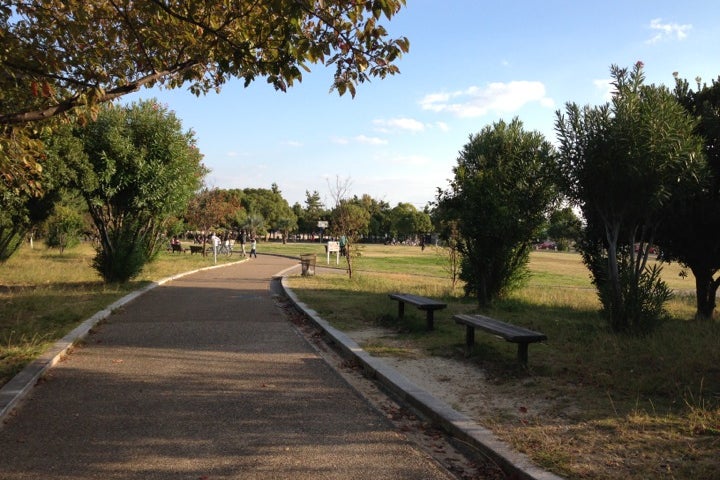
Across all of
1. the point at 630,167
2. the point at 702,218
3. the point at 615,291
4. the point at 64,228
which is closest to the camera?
the point at 630,167

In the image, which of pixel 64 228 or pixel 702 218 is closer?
pixel 702 218

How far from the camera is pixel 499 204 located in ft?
37.5

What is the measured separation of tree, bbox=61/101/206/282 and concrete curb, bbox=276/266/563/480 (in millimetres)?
9444

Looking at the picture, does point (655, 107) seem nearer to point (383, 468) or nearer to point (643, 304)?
point (643, 304)

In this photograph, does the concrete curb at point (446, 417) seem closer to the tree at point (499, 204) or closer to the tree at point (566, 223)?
the tree at point (499, 204)

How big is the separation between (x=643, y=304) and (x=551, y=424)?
456cm

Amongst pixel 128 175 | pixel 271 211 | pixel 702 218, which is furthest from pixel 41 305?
pixel 271 211

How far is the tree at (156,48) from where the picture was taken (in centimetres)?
586

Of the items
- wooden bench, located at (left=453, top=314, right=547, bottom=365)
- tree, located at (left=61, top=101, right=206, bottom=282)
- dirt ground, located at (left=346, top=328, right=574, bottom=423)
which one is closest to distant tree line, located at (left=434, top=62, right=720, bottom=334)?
wooden bench, located at (left=453, top=314, right=547, bottom=365)

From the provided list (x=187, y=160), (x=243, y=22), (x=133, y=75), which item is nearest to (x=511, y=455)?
(x=243, y=22)

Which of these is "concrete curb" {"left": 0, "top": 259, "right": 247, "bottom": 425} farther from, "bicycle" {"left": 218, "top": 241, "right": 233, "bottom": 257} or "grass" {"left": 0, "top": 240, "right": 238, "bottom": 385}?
"bicycle" {"left": 218, "top": 241, "right": 233, "bottom": 257}

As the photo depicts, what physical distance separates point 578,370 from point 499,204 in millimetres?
5567

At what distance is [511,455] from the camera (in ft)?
13.0

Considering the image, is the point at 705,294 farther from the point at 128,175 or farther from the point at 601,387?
the point at 128,175
